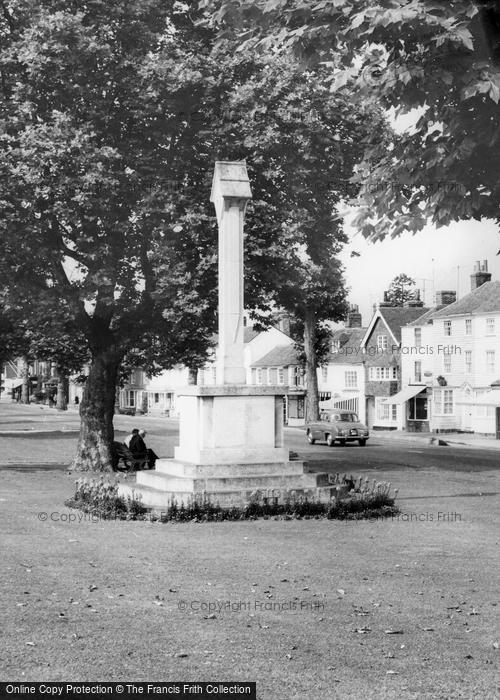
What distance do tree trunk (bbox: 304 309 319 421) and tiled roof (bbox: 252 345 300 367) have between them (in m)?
24.4

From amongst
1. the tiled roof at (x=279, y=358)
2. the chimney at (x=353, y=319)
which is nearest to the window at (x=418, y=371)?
the chimney at (x=353, y=319)

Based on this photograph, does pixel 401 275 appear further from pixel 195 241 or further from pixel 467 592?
pixel 467 592

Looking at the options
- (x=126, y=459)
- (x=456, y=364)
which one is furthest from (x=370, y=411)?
(x=126, y=459)

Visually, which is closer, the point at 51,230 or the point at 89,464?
the point at 51,230

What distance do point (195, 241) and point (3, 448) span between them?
19.8 meters

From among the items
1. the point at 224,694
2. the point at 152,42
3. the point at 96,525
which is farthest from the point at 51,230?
the point at 224,694

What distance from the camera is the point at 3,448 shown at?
136ft

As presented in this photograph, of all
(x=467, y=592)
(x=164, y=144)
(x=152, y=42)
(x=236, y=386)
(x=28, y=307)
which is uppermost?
(x=152, y=42)

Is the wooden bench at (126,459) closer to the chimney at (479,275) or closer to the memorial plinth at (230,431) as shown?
the memorial plinth at (230,431)

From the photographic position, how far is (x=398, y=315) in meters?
80.7

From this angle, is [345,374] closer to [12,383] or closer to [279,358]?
[279,358]

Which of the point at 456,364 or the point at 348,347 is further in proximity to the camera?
the point at 348,347

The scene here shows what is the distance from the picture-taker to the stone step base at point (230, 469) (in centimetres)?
1712

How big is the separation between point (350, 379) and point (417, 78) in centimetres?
7676
